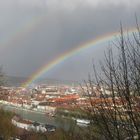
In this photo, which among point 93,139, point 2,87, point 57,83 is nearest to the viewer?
point 93,139

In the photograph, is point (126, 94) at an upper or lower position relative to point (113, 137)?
upper

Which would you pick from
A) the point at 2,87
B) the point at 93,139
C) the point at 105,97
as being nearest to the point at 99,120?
the point at 93,139

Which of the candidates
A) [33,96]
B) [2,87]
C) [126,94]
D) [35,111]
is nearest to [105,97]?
[126,94]

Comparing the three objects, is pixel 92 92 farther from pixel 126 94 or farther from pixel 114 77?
pixel 126 94

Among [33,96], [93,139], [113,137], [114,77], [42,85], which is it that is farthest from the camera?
[42,85]

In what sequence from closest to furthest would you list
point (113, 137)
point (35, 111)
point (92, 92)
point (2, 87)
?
point (113, 137) → point (92, 92) → point (2, 87) → point (35, 111)

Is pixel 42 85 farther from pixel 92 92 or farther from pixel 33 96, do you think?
pixel 92 92

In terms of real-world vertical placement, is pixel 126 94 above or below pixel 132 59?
below

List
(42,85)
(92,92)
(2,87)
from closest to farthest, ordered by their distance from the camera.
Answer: (92,92) → (2,87) → (42,85)

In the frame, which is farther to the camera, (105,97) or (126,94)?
(105,97)
